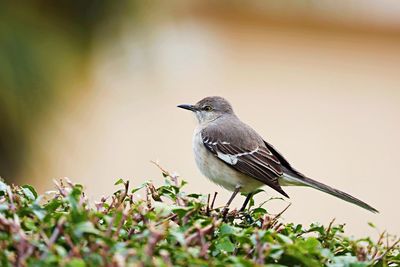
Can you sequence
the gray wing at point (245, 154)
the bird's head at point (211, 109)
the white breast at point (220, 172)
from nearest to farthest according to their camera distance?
1. the gray wing at point (245, 154)
2. the white breast at point (220, 172)
3. the bird's head at point (211, 109)

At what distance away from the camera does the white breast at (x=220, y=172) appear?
5.43m

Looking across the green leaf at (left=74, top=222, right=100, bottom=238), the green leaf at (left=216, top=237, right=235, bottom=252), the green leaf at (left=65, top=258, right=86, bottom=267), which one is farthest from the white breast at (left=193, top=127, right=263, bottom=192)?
the green leaf at (left=65, top=258, right=86, bottom=267)

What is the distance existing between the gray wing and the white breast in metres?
0.03

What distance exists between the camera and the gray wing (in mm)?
5324

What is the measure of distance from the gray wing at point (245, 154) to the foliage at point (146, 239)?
189 cm

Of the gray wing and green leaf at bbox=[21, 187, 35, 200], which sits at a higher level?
the gray wing

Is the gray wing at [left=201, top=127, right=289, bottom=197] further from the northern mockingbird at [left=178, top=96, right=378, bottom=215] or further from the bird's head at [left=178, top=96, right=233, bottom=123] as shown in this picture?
the bird's head at [left=178, top=96, right=233, bottom=123]

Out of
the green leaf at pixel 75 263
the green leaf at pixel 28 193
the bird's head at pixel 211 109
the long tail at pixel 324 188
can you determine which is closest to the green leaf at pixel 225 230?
the green leaf at pixel 28 193

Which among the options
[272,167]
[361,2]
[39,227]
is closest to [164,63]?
[361,2]

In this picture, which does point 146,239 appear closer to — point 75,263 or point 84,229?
point 84,229

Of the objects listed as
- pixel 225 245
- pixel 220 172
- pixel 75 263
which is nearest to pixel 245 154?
pixel 220 172

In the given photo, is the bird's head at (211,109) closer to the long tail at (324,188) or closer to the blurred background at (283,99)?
the long tail at (324,188)

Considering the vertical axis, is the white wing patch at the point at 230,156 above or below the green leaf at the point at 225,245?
above

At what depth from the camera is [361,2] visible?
39.7 feet
